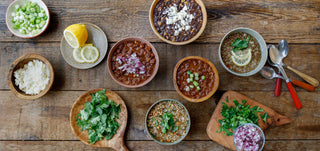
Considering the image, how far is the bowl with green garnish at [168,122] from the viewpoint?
224 cm

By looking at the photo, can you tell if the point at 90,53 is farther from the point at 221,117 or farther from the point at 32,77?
the point at 221,117

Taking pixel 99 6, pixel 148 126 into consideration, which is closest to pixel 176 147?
pixel 148 126

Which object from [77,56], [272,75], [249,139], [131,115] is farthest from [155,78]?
[272,75]

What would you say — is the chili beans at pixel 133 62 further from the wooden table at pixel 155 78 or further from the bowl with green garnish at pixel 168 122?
the bowl with green garnish at pixel 168 122

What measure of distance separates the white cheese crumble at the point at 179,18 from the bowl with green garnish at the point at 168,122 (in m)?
0.75

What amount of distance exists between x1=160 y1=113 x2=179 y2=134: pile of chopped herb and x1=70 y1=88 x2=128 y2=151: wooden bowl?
40 cm

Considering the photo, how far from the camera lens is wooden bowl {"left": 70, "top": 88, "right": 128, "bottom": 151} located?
232 cm

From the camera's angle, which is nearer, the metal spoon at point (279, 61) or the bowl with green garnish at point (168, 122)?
the bowl with green garnish at point (168, 122)

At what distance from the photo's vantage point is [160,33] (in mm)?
2299

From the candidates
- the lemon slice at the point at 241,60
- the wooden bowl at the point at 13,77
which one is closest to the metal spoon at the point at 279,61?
the lemon slice at the point at 241,60

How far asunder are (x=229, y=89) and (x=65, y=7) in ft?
6.59

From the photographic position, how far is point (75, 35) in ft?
7.24

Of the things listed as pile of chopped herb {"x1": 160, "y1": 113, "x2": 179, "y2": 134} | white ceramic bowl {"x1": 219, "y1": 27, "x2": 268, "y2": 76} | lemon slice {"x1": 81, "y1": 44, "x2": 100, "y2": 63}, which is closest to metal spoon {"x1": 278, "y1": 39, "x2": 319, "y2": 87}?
white ceramic bowl {"x1": 219, "y1": 27, "x2": 268, "y2": 76}

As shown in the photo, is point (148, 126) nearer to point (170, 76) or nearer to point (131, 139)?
point (131, 139)
